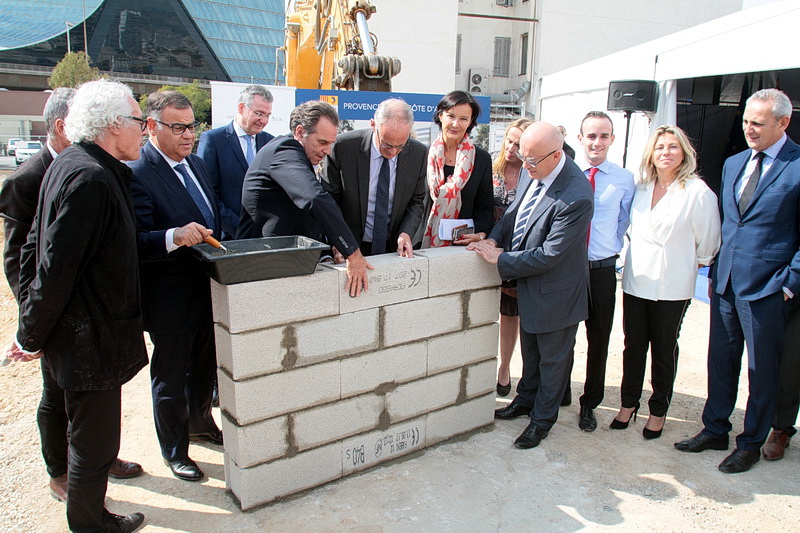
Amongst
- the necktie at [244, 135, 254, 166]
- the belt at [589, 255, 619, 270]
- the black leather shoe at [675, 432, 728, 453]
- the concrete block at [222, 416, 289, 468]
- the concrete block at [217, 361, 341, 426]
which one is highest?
the necktie at [244, 135, 254, 166]

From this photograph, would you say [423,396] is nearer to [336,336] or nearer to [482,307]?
[482,307]

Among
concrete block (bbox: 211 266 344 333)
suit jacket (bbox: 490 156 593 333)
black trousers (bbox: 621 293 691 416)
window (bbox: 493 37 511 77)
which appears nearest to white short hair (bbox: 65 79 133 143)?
concrete block (bbox: 211 266 344 333)

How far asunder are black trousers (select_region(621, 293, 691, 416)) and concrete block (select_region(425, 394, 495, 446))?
0.95m

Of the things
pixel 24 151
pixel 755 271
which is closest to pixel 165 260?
pixel 755 271

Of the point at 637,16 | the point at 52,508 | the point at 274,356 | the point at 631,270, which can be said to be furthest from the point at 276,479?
the point at 637,16

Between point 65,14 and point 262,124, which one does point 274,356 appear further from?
point 65,14

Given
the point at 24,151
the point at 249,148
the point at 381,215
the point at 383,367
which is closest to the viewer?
the point at 383,367

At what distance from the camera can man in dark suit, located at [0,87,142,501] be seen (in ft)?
8.81

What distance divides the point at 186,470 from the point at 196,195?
60.6 inches

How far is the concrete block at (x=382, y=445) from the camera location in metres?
3.14

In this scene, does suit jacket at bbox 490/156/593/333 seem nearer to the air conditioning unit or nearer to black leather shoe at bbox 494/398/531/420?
black leather shoe at bbox 494/398/531/420

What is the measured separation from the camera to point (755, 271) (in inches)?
126

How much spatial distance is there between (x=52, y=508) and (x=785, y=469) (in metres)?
4.14

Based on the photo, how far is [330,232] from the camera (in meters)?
2.81
